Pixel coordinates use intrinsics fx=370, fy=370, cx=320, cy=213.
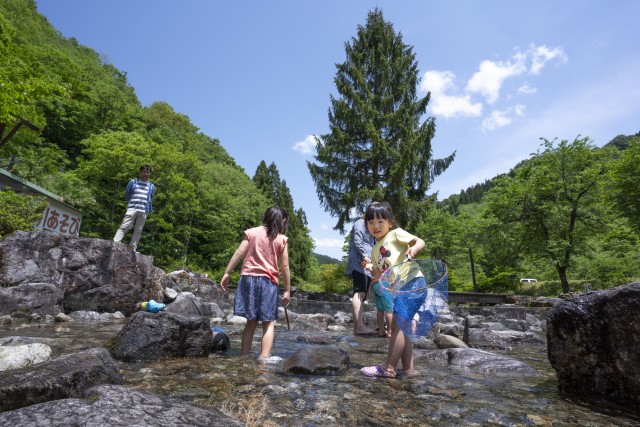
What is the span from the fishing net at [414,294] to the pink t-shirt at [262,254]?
1.47 meters

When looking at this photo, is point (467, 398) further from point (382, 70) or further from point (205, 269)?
point (205, 269)

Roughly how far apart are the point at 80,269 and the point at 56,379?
27.3 feet

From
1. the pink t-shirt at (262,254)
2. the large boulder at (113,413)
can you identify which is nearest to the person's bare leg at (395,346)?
the pink t-shirt at (262,254)

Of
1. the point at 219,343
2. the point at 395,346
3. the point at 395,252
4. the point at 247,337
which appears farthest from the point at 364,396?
the point at 219,343

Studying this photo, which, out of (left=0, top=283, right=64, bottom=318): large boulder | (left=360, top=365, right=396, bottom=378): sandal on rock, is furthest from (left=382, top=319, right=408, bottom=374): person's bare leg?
(left=0, top=283, right=64, bottom=318): large boulder

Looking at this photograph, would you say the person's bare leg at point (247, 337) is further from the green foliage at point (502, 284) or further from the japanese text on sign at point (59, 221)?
the green foliage at point (502, 284)

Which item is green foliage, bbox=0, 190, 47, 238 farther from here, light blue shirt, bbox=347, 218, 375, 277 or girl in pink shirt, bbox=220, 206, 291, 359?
light blue shirt, bbox=347, 218, 375, 277

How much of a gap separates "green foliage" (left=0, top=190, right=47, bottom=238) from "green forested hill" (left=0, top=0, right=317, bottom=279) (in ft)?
8.70

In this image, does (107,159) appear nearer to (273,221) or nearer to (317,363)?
(273,221)

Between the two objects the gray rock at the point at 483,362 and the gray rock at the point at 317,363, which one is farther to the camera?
the gray rock at the point at 483,362

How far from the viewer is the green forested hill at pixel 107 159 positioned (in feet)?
65.2

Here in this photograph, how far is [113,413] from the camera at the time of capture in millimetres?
1504

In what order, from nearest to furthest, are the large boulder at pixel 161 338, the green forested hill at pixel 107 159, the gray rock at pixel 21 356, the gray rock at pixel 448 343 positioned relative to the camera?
1. the gray rock at pixel 21 356
2. the large boulder at pixel 161 338
3. the gray rock at pixel 448 343
4. the green forested hill at pixel 107 159

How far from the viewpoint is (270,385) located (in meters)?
2.96
